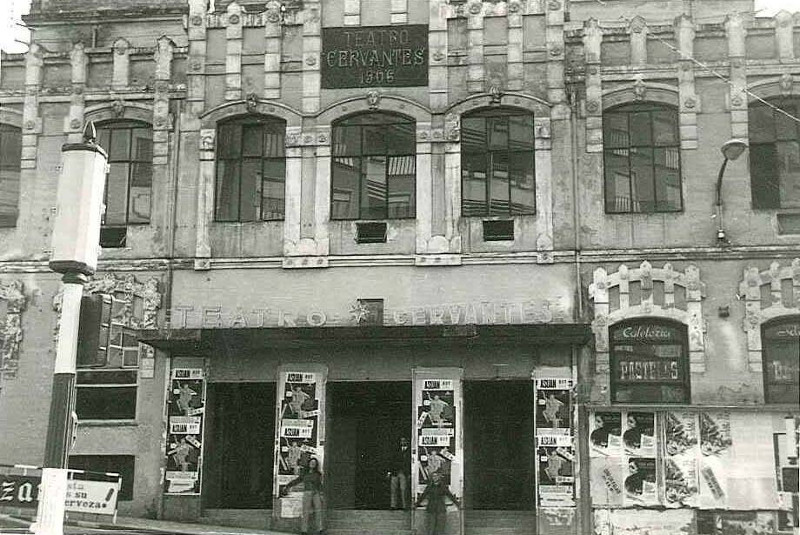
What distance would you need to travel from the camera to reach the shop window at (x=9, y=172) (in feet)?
83.4

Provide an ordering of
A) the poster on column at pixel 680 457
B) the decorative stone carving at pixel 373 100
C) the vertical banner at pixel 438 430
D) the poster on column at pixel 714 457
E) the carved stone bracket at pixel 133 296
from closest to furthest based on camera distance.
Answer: the poster on column at pixel 714 457 → the poster on column at pixel 680 457 → the vertical banner at pixel 438 430 → the carved stone bracket at pixel 133 296 → the decorative stone carving at pixel 373 100

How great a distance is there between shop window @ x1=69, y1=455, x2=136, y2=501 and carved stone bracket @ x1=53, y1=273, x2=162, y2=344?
10.1 feet

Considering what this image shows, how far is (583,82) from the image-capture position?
2416 cm

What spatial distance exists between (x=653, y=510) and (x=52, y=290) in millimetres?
14861

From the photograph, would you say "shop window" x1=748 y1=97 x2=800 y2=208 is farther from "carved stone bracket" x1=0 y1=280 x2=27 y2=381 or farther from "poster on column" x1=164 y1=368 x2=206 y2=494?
"carved stone bracket" x1=0 y1=280 x2=27 y2=381

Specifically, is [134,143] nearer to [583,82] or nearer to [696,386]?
[583,82]

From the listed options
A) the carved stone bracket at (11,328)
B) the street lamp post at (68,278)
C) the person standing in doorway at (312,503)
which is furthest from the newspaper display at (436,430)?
the street lamp post at (68,278)

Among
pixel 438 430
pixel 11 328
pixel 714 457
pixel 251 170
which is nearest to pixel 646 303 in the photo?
pixel 714 457

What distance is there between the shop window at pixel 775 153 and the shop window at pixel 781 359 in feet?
9.17

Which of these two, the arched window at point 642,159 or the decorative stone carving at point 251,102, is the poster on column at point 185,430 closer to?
the decorative stone carving at point 251,102

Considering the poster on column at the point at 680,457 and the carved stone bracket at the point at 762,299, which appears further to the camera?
the carved stone bracket at the point at 762,299

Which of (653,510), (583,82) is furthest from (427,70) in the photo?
(653,510)

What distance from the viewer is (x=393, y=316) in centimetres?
2373

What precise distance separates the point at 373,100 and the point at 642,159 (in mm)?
6511
